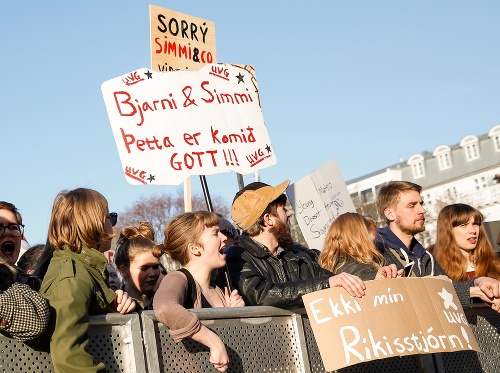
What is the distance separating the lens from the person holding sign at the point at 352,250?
19.1ft

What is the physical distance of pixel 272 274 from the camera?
224 inches

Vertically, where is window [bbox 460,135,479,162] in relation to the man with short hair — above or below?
above

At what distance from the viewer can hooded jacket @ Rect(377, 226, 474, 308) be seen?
6.21 m

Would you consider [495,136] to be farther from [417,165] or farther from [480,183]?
[417,165]

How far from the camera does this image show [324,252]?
606 cm

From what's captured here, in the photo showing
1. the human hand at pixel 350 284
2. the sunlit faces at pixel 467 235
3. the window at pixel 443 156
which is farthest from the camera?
the window at pixel 443 156

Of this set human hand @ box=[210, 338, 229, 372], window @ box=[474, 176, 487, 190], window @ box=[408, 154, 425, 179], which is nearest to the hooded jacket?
human hand @ box=[210, 338, 229, 372]

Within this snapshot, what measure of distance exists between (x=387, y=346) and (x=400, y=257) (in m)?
1.52

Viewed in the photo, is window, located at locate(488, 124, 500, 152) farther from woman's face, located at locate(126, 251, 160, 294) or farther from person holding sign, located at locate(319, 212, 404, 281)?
person holding sign, located at locate(319, 212, 404, 281)

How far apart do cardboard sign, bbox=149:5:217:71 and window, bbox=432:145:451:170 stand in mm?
81779

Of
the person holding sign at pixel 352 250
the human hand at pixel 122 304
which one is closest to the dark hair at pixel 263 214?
the person holding sign at pixel 352 250

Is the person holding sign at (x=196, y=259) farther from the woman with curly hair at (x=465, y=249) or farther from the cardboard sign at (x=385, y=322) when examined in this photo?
the woman with curly hair at (x=465, y=249)

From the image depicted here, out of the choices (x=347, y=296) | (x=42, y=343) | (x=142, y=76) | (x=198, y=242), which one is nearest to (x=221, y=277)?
(x=198, y=242)

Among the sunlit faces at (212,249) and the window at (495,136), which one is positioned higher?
the window at (495,136)
